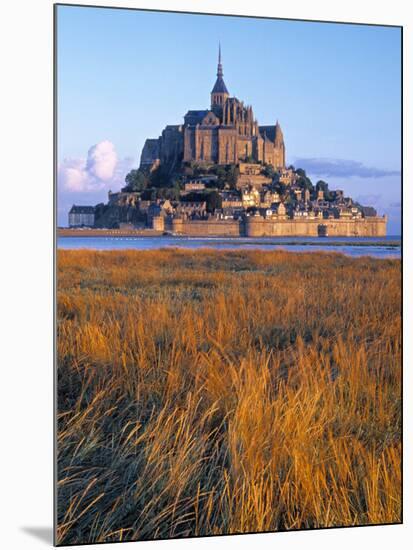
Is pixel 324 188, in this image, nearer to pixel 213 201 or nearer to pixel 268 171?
pixel 268 171

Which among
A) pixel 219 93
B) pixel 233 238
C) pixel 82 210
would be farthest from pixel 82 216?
pixel 219 93

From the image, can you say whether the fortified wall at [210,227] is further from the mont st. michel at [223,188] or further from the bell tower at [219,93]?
the bell tower at [219,93]

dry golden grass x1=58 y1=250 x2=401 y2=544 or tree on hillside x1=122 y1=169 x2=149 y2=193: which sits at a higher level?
tree on hillside x1=122 y1=169 x2=149 y2=193

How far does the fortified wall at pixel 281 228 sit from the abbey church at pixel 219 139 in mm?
307

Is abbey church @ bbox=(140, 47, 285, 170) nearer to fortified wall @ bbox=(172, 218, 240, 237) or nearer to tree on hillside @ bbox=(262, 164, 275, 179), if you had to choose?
tree on hillside @ bbox=(262, 164, 275, 179)

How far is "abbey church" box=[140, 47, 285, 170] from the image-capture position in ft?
16.1

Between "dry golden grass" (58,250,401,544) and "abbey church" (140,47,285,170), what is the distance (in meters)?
0.49

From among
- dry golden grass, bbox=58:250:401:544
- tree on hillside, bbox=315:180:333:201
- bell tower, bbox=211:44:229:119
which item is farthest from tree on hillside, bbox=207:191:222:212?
tree on hillside, bbox=315:180:333:201

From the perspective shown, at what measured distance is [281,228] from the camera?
5102 mm

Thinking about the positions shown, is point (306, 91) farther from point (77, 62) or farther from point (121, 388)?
point (121, 388)

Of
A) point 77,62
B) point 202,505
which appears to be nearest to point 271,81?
point 77,62

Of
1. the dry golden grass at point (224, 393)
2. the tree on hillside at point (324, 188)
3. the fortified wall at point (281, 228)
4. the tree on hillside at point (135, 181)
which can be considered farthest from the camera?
the tree on hillside at point (324, 188)

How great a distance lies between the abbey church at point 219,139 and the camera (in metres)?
4.91

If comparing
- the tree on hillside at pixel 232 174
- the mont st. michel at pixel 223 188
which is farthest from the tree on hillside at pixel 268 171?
the tree on hillside at pixel 232 174
